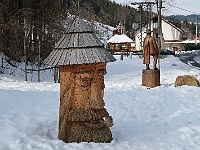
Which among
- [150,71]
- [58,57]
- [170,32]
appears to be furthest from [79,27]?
[170,32]

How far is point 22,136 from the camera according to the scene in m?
5.10

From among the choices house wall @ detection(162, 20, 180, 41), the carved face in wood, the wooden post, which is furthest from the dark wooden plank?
house wall @ detection(162, 20, 180, 41)

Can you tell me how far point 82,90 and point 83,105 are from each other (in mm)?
246

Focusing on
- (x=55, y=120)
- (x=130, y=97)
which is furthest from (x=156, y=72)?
(x=55, y=120)

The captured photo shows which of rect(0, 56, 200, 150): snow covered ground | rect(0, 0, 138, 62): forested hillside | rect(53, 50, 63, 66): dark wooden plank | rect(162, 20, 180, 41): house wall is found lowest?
rect(0, 56, 200, 150): snow covered ground

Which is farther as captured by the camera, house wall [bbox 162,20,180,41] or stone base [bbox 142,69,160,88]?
house wall [bbox 162,20,180,41]

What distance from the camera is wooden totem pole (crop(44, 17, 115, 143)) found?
5.21 metres

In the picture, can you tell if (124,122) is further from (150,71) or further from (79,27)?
(150,71)

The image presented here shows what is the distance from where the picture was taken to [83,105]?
530cm

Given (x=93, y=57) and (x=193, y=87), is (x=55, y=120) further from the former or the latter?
(x=193, y=87)

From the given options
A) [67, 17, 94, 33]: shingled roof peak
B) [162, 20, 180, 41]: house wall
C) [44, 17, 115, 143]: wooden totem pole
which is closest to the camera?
[44, 17, 115, 143]: wooden totem pole

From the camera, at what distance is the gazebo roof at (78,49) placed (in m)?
5.07

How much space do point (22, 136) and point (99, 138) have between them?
122 cm

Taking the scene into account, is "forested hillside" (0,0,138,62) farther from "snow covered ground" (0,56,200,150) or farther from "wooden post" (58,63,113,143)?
"wooden post" (58,63,113,143)
